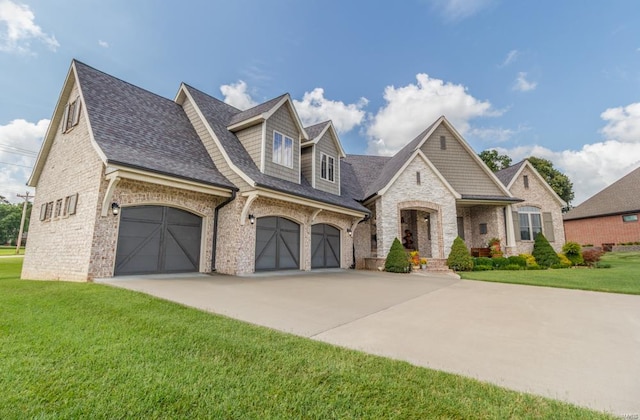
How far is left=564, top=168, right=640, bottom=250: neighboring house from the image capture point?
2358 cm

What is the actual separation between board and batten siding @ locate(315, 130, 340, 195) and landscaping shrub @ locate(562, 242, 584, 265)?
42.8 ft

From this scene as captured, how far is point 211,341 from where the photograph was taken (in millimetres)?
3266

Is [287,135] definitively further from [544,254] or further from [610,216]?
[610,216]

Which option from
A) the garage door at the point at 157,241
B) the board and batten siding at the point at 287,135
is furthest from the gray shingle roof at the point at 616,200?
the garage door at the point at 157,241

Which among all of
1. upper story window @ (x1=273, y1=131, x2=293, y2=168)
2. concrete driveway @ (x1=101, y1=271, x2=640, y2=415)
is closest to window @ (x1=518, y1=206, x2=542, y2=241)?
concrete driveway @ (x1=101, y1=271, x2=640, y2=415)

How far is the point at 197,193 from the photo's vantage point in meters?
9.54

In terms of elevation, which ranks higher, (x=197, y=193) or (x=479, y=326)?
(x=197, y=193)

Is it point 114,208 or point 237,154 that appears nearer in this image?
point 114,208

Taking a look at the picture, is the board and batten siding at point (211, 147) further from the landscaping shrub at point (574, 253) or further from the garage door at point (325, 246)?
the landscaping shrub at point (574, 253)

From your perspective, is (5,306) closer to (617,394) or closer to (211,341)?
(211,341)

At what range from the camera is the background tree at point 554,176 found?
1394 inches

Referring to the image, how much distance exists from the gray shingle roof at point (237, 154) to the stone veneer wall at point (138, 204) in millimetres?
1573

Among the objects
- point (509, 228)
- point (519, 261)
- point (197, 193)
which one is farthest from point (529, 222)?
point (197, 193)

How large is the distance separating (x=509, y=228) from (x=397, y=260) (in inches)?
327
